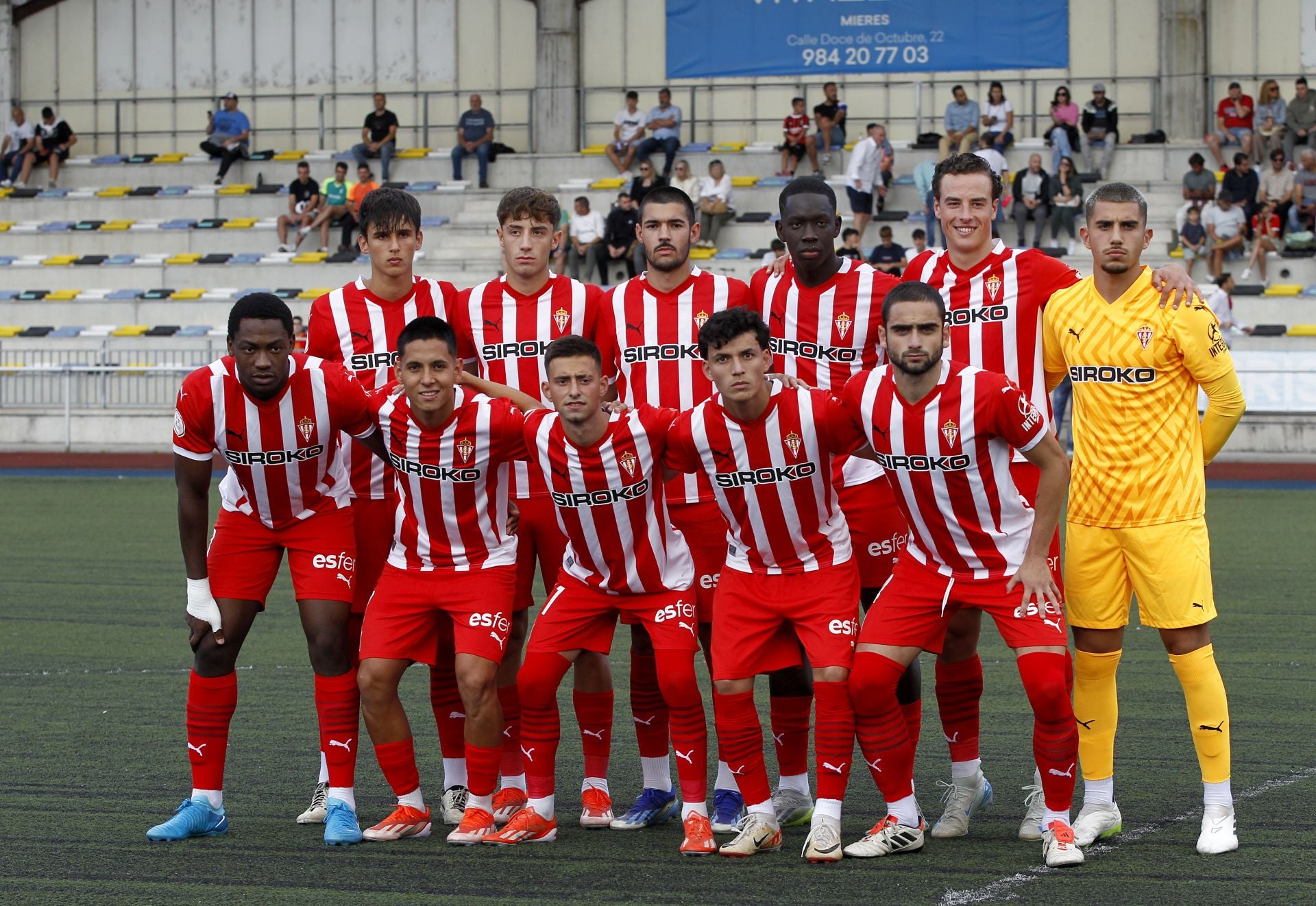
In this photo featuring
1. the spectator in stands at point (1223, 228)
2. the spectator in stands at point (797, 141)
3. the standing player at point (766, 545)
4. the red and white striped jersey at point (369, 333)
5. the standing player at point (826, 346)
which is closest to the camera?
the standing player at point (766, 545)

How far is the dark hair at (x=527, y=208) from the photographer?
602 cm

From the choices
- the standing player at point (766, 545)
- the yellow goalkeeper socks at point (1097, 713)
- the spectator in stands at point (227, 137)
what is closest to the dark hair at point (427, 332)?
the standing player at point (766, 545)

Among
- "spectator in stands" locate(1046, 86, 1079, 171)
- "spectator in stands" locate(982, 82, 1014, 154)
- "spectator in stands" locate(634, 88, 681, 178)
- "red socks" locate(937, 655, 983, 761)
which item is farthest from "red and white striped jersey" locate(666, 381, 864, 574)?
"spectator in stands" locate(634, 88, 681, 178)

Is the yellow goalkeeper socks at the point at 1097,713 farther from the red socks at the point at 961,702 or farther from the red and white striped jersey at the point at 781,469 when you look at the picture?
the red and white striped jersey at the point at 781,469

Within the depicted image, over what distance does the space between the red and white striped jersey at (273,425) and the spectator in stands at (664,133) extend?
66.2 feet

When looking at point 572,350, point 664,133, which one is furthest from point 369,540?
point 664,133

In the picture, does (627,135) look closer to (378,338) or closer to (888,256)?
(888,256)

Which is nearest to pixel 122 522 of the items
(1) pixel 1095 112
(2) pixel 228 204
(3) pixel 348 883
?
(3) pixel 348 883

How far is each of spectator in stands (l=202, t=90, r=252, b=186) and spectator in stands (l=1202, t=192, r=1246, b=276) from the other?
16.4 metres

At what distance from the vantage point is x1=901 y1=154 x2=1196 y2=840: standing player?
222 inches

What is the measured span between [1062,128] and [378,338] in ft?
65.2

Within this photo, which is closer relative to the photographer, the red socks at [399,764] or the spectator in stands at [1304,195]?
the red socks at [399,764]

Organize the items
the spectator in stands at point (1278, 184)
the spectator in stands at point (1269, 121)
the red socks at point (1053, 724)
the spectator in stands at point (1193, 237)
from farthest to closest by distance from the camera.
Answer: the spectator in stands at point (1269, 121) < the spectator in stands at point (1278, 184) < the spectator in stands at point (1193, 237) < the red socks at point (1053, 724)

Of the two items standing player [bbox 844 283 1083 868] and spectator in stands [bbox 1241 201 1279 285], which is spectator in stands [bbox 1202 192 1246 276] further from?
standing player [bbox 844 283 1083 868]
